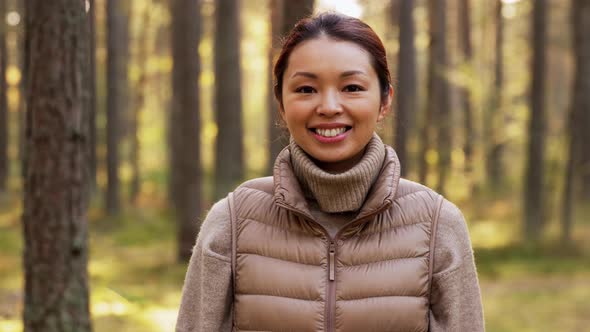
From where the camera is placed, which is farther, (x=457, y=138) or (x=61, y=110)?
(x=457, y=138)

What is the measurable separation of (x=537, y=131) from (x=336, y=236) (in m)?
13.6

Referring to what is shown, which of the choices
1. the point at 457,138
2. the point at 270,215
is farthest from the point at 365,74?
the point at 457,138

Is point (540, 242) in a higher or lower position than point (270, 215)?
lower

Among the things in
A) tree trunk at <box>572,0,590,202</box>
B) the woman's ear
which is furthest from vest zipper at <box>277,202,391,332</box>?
tree trunk at <box>572,0,590,202</box>

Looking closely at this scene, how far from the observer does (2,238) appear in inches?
677

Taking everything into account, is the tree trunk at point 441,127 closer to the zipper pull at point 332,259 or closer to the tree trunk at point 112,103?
the tree trunk at point 112,103

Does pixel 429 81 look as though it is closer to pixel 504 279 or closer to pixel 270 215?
pixel 504 279

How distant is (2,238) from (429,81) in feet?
33.7

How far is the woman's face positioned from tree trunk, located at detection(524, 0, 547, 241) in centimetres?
1323

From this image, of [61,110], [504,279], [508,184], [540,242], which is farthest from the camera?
[508,184]

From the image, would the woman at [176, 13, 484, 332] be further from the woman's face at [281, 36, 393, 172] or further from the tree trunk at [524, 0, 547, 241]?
the tree trunk at [524, 0, 547, 241]

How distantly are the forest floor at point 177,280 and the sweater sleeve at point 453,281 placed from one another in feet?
22.1

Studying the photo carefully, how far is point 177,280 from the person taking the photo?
12430mm

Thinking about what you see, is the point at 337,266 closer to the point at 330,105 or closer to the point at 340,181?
the point at 340,181
